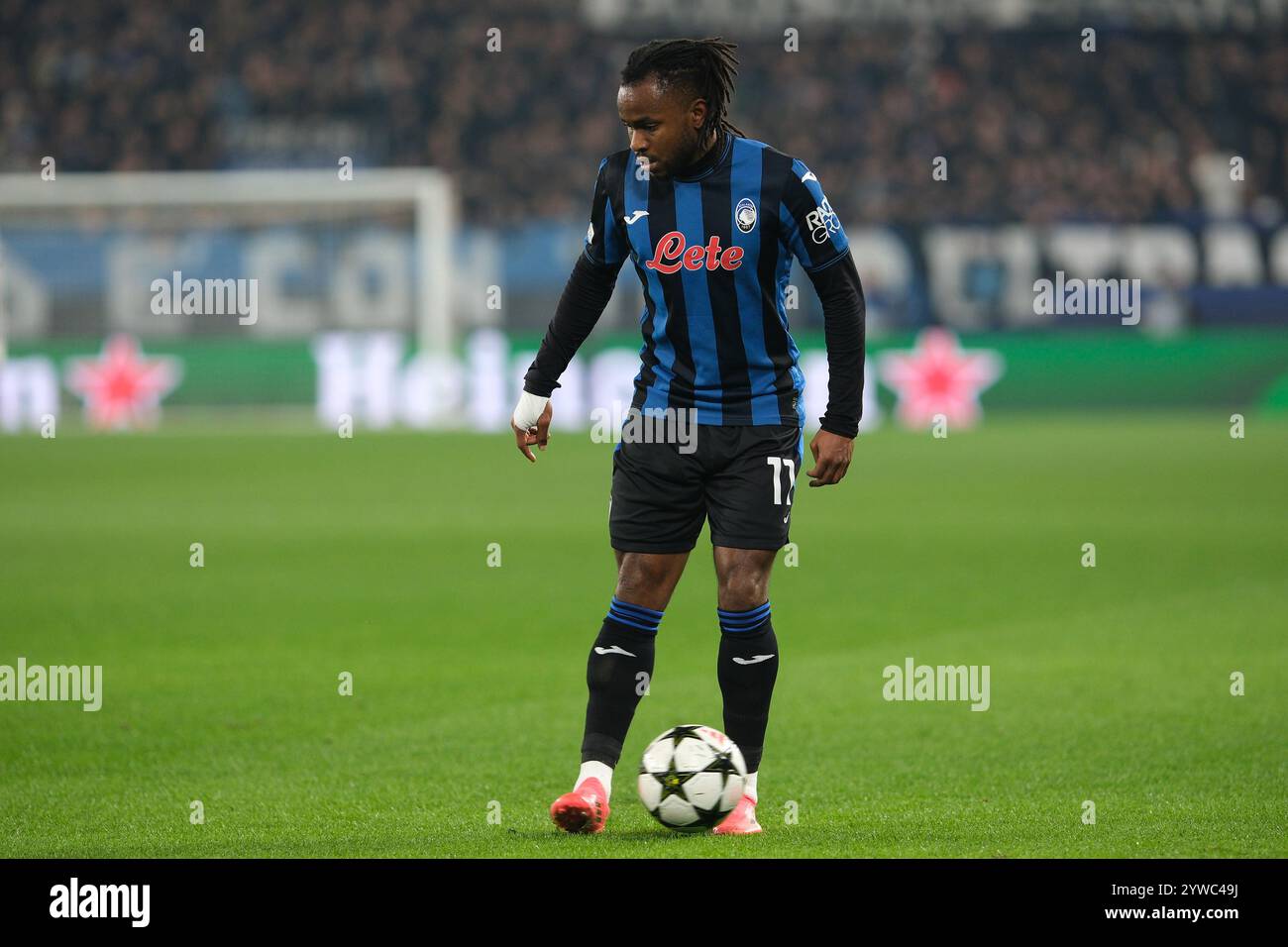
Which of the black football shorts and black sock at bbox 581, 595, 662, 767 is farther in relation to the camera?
black sock at bbox 581, 595, 662, 767

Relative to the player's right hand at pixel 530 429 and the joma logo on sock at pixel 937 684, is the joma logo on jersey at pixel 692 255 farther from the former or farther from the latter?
the joma logo on sock at pixel 937 684

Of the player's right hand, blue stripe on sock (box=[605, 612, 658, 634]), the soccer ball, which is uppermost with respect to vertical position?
the player's right hand

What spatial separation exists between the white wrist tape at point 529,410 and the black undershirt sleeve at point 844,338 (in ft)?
2.60

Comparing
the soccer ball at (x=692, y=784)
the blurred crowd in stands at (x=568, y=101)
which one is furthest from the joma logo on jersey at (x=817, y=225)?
the blurred crowd in stands at (x=568, y=101)

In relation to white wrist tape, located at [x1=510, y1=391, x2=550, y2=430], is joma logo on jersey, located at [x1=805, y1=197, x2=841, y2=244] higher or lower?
higher

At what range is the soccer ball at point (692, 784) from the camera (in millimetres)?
4465

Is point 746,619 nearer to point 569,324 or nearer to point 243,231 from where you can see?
point 569,324

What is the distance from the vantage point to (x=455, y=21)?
101 feet

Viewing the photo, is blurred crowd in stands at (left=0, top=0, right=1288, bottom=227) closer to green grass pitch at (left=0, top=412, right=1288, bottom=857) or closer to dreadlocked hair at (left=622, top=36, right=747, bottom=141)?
green grass pitch at (left=0, top=412, right=1288, bottom=857)

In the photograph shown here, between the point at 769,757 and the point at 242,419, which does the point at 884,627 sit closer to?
the point at 769,757

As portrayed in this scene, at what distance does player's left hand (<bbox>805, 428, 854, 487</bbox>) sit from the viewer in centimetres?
449
